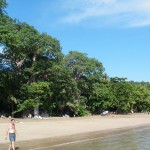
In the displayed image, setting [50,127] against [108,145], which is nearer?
[108,145]

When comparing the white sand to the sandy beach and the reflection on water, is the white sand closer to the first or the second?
the sandy beach

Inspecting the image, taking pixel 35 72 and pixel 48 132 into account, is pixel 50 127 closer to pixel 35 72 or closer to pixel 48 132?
pixel 48 132

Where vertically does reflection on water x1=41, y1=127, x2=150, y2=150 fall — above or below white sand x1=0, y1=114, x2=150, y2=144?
below

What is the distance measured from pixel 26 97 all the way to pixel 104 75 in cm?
3188

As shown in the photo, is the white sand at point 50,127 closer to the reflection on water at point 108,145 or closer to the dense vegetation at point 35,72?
the reflection on water at point 108,145

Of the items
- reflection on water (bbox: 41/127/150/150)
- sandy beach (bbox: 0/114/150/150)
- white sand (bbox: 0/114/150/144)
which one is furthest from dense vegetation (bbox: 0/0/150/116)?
reflection on water (bbox: 41/127/150/150)

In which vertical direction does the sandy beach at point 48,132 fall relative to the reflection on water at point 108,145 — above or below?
above

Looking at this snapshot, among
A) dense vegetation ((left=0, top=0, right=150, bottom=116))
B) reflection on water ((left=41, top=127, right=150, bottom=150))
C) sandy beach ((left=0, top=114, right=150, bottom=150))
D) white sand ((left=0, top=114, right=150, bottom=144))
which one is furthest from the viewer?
dense vegetation ((left=0, top=0, right=150, bottom=116))

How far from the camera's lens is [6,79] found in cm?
6262

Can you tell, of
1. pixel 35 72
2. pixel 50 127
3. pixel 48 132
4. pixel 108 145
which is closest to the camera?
pixel 108 145

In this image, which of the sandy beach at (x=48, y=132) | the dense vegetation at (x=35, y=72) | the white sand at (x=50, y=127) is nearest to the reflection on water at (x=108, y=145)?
the sandy beach at (x=48, y=132)

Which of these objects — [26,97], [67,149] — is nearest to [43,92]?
[26,97]

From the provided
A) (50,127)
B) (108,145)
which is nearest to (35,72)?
(50,127)

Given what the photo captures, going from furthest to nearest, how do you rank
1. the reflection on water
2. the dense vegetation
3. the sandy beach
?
1. the dense vegetation
2. the sandy beach
3. the reflection on water
